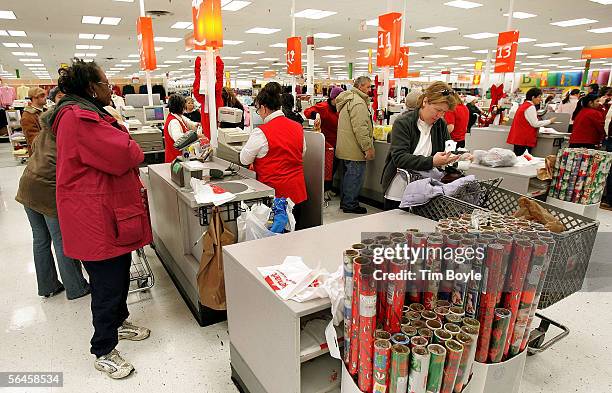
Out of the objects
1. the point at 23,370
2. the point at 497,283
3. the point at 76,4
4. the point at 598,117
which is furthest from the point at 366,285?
the point at 76,4

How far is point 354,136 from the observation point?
16.1 ft

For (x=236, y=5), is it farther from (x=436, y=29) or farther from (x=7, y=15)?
(x=436, y=29)

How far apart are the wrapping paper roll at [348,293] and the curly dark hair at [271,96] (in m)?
1.92

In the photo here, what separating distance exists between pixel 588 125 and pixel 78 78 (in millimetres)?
6588

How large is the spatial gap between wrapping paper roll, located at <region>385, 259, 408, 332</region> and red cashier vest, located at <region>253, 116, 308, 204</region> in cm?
192

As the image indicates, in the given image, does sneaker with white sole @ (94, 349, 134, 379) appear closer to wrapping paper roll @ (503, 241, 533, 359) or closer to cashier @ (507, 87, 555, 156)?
wrapping paper roll @ (503, 241, 533, 359)

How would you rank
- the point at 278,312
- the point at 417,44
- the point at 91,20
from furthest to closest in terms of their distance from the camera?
the point at 417,44 → the point at 91,20 → the point at 278,312

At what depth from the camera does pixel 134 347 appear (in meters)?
2.54

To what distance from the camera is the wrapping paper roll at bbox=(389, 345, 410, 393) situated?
119 cm

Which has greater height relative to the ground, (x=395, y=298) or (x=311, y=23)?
(x=311, y=23)

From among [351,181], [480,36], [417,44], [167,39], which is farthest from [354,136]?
[417,44]

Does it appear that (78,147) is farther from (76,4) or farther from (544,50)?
(544,50)

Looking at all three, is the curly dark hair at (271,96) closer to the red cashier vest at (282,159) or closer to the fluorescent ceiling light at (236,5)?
the red cashier vest at (282,159)

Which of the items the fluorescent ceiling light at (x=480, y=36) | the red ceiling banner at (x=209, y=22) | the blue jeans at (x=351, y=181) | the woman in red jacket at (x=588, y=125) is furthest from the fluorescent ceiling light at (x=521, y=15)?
the red ceiling banner at (x=209, y=22)
